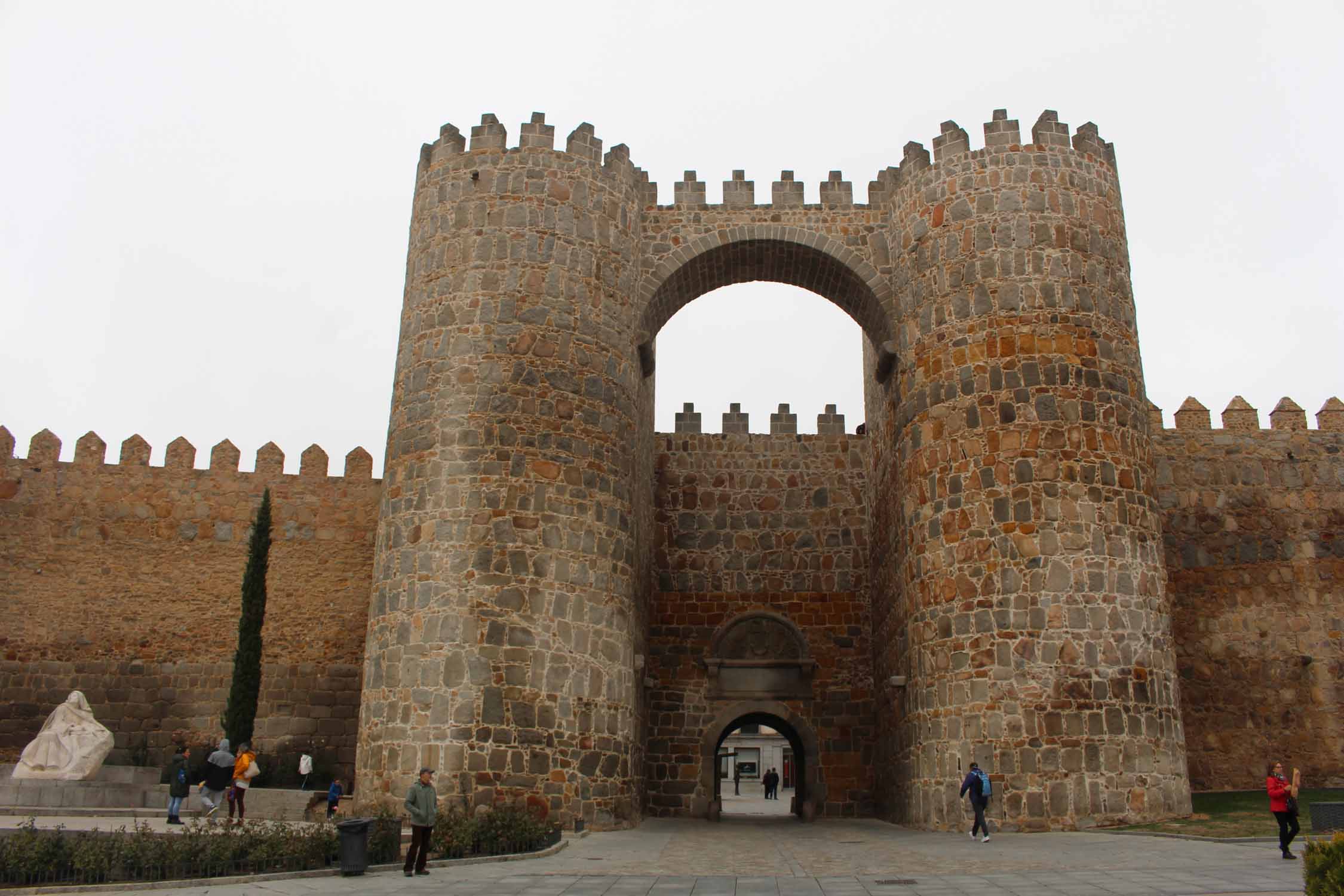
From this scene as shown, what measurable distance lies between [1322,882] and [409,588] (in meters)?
11.6

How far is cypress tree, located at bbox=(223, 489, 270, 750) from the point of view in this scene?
19391 mm

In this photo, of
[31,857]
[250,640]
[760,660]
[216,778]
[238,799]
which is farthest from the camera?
[760,660]

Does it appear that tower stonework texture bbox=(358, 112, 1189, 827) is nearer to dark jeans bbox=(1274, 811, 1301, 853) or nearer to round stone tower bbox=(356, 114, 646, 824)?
round stone tower bbox=(356, 114, 646, 824)

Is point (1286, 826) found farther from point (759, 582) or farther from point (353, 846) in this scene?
point (759, 582)

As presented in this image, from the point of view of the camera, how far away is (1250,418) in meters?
20.6

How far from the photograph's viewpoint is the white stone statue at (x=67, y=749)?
651 inches

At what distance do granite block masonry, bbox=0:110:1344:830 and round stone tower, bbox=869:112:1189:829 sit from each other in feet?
0.17

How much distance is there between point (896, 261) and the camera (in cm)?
1809

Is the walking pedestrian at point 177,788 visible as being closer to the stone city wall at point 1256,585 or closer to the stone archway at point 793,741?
the stone archway at point 793,741

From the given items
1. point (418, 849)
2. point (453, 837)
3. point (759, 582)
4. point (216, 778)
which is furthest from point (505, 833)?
point (759, 582)

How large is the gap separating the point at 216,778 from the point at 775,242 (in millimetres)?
12121

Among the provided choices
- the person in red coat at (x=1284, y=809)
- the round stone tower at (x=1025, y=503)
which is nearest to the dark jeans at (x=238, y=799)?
the round stone tower at (x=1025, y=503)

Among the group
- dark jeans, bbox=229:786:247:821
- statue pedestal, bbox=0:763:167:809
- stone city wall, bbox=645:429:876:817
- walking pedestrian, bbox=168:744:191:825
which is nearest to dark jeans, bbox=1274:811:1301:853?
stone city wall, bbox=645:429:876:817

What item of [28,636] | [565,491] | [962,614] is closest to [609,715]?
[565,491]
